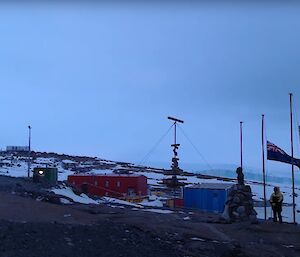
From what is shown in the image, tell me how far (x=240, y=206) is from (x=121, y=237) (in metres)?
8.66

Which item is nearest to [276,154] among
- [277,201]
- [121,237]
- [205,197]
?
[277,201]

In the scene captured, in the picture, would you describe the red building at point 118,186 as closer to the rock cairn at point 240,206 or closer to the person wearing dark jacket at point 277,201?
the rock cairn at point 240,206

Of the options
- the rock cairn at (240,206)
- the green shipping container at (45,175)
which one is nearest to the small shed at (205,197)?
the green shipping container at (45,175)

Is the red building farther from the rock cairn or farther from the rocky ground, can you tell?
the rocky ground

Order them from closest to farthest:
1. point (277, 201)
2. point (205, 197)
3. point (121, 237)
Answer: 1. point (121, 237)
2. point (277, 201)
3. point (205, 197)

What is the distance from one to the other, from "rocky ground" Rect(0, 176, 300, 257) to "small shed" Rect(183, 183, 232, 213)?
41.5 feet

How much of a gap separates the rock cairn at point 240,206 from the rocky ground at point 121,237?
1.18 m

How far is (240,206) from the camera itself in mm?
19672

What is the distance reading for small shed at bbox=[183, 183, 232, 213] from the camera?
31.1m

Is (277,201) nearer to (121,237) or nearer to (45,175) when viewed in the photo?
(121,237)

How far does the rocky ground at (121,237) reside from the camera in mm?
10438

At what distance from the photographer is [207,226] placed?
682 inches

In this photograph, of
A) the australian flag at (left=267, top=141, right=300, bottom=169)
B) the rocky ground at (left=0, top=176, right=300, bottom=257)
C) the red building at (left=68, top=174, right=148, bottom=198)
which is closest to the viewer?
the rocky ground at (left=0, top=176, right=300, bottom=257)

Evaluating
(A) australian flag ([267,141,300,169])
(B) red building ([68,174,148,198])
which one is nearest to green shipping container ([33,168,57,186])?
(B) red building ([68,174,148,198])
